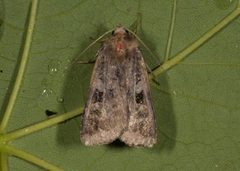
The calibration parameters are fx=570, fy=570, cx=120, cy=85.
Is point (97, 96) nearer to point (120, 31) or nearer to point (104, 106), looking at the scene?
point (104, 106)

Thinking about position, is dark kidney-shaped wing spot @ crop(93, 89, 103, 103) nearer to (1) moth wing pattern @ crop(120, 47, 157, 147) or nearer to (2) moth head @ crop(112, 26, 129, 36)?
(1) moth wing pattern @ crop(120, 47, 157, 147)

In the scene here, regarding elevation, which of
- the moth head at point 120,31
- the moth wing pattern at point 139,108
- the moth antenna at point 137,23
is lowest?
the moth wing pattern at point 139,108

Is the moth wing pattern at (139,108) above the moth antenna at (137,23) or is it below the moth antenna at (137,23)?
below

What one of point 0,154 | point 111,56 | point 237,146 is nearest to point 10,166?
point 0,154

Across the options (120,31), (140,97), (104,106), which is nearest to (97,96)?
(104,106)

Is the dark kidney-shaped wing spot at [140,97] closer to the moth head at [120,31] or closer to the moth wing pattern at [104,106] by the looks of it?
the moth wing pattern at [104,106]

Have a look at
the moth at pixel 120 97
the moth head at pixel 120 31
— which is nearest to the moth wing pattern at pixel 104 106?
the moth at pixel 120 97

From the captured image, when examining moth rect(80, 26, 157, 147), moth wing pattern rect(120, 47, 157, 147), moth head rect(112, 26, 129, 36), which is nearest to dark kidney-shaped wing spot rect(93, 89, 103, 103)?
moth rect(80, 26, 157, 147)
